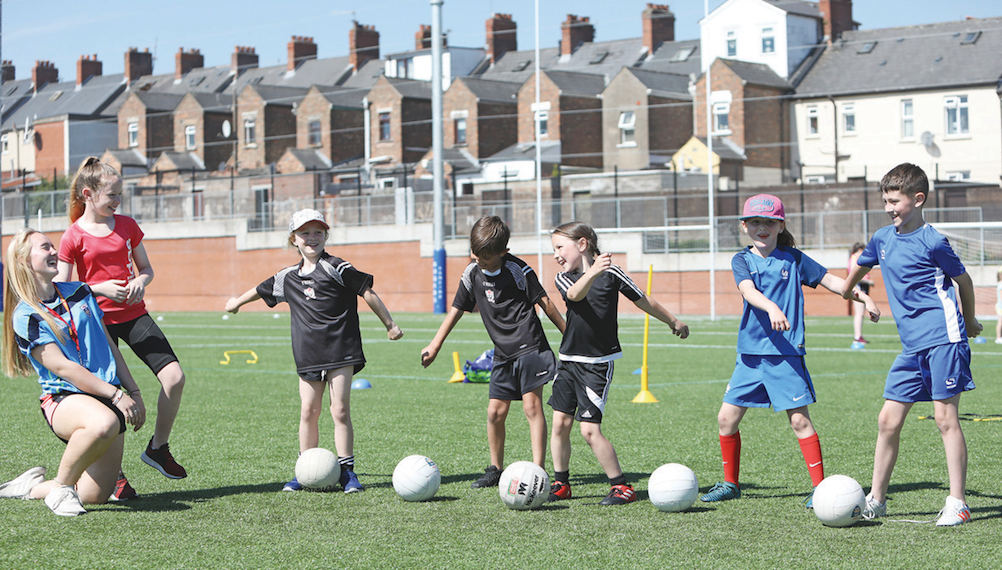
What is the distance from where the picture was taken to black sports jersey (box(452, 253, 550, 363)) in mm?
7254

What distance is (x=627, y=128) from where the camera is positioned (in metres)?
56.9

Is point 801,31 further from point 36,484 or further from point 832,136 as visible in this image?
point 36,484

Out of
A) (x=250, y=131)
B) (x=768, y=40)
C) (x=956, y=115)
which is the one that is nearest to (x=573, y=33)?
(x=768, y=40)

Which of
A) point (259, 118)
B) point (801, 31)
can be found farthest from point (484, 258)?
point (259, 118)

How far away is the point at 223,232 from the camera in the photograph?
44375 mm

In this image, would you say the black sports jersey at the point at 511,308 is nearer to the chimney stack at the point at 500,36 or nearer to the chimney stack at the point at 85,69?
the chimney stack at the point at 500,36

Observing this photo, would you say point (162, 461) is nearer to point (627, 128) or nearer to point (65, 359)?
point (65, 359)

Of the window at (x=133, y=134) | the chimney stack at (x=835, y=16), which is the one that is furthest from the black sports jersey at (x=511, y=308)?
the window at (x=133, y=134)

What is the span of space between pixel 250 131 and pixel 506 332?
6414cm

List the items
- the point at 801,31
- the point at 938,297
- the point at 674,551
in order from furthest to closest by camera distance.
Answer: the point at 801,31 → the point at 938,297 → the point at 674,551

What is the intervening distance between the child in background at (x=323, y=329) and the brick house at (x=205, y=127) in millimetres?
64763

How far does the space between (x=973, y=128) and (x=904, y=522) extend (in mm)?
46696

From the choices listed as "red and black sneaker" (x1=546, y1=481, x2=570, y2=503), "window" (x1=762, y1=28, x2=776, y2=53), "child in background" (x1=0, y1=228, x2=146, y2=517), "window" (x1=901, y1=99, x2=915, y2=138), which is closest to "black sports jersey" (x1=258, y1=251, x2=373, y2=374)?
"child in background" (x1=0, y1=228, x2=146, y2=517)

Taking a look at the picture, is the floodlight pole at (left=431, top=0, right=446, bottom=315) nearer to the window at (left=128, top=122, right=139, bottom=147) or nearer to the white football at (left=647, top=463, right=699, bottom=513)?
the white football at (left=647, top=463, right=699, bottom=513)
